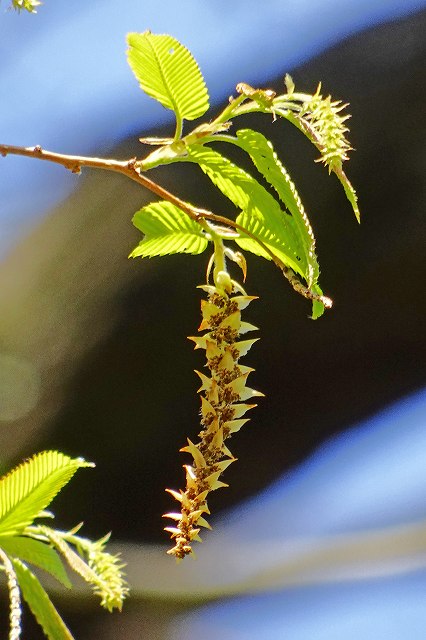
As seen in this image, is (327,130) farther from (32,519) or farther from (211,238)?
(32,519)

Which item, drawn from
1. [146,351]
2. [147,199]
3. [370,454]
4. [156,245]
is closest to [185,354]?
[146,351]

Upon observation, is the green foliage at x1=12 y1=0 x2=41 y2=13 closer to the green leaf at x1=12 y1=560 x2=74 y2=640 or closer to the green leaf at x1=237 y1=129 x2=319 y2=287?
the green leaf at x1=237 y1=129 x2=319 y2=287

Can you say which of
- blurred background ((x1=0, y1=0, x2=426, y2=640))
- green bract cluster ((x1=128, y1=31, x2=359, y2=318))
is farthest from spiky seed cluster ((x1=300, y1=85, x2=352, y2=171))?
blurred background ((x1=0, y1=0, x2=426, y2=640))

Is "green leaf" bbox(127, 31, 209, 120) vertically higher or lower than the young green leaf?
higher

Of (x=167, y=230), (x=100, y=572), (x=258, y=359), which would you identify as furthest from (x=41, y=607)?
(x=258, y=359)

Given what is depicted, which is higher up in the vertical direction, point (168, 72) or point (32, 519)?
point (168, 72)

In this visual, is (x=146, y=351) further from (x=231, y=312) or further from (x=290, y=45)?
(x=231, y=312)
